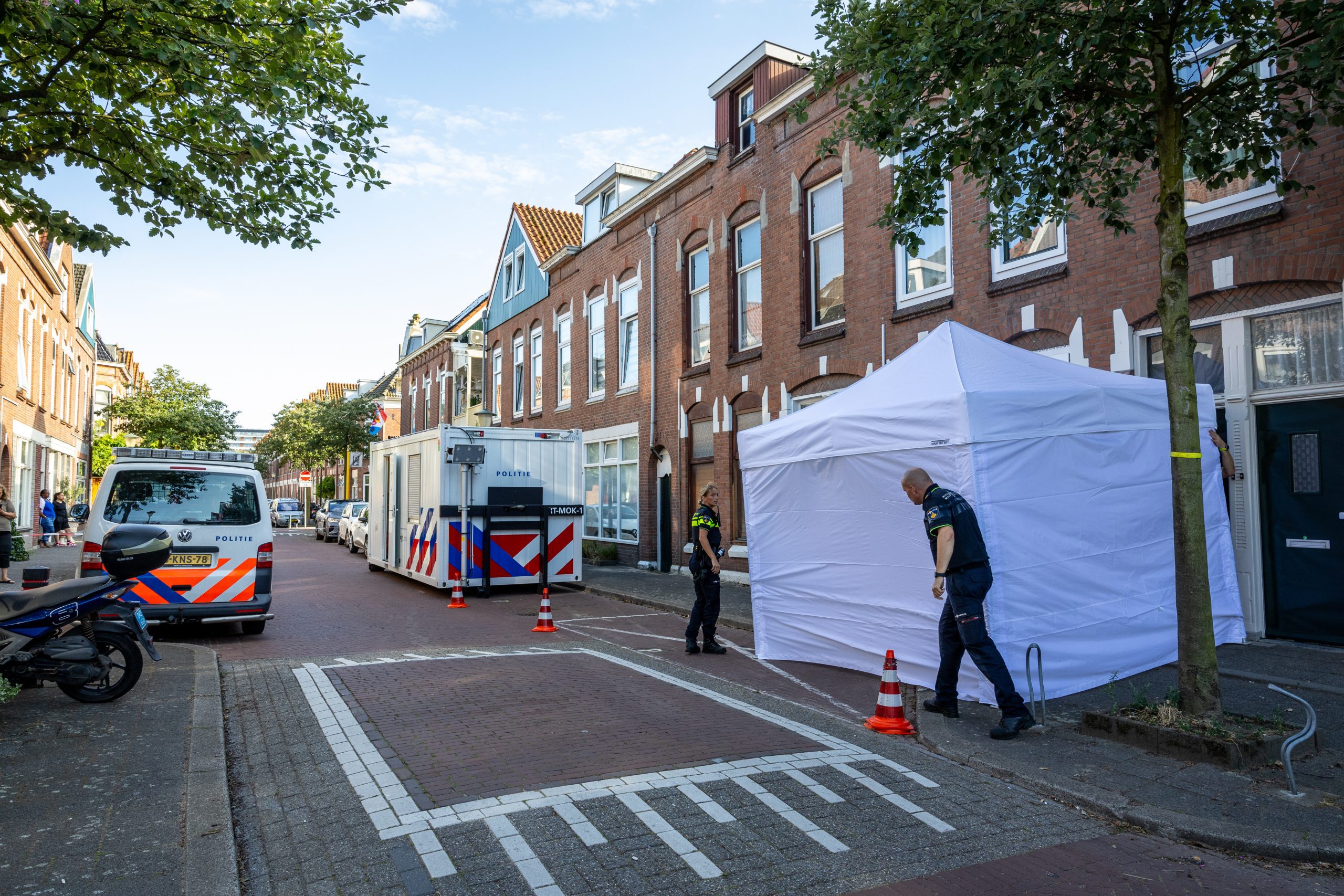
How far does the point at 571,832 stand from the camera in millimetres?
4180

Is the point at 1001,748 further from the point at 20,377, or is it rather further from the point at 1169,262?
the point at 20,377

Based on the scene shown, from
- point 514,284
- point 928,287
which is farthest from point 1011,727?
point 514,284

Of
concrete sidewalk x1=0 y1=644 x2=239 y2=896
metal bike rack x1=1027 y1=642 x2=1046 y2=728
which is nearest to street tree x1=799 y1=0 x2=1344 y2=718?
metal bike rack x1=1027 y1=642 x2=1046 y2=728

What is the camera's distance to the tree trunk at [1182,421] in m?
5.73

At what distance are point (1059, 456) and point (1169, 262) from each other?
5.57ft

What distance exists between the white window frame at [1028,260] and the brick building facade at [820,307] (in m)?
0.03

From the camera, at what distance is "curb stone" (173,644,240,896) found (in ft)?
12.0

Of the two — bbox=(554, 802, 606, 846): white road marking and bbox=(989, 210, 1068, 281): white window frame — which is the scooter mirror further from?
bbox=(989, 210, 1068, 281): white window frame

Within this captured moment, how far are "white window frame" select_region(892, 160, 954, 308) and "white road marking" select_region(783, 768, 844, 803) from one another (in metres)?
8.59

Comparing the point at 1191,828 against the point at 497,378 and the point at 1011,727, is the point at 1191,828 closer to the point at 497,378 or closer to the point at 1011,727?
the point at 1011,727

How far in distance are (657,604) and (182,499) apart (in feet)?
21.2

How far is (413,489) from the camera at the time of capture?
15938 millimetres

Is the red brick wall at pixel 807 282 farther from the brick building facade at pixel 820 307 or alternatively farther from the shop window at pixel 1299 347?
the shop window at pixel 1299 347

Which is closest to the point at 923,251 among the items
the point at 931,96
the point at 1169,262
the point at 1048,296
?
the point at 1048,296
